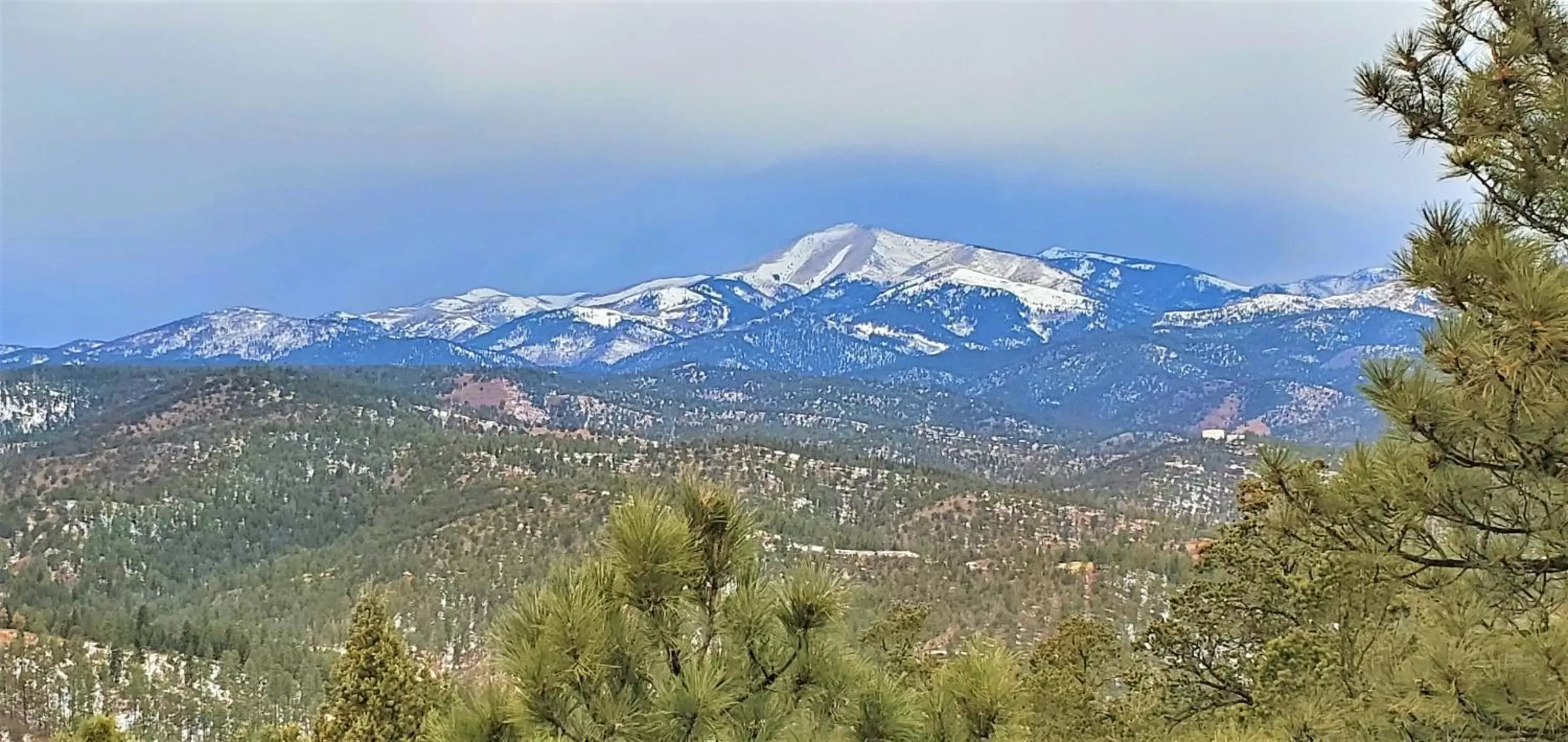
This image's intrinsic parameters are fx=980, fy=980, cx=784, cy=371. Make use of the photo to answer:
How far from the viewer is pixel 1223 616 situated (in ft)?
34.5

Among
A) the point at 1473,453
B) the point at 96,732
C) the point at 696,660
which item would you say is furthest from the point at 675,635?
the point at 96,732

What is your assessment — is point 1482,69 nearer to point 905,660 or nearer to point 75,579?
point 905,660

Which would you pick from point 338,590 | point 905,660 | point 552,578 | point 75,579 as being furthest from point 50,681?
point 552,578

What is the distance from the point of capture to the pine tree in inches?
454

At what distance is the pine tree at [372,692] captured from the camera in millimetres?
11531

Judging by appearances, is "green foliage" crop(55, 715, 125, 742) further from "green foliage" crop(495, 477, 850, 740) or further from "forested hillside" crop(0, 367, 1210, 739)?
"forested hillside" crop(0, 367, 1210, 739)

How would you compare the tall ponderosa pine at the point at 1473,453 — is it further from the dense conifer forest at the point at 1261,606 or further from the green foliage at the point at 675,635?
the green foliage at the point at 675,635

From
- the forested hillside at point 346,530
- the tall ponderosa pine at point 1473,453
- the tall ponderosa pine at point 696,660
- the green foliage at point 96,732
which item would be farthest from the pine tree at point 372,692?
the forested hillside at point 346,530

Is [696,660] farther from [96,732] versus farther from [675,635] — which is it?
[96,732]

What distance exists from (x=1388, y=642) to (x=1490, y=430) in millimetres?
1715

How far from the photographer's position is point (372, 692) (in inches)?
459

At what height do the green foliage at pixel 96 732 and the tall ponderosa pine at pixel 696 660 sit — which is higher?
the tall ponderosa pine at pixel 696 660

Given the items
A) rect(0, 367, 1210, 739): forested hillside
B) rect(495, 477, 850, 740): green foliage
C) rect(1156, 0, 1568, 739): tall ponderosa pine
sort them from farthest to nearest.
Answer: rect(0, 367, 1210, 739): forested hillside
rect(1156, 0, 1568, 739): tall ponderosa pine
rect(495, 477, 850, 740): green foliage

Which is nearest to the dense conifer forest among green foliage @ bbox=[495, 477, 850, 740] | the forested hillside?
green foliage @ bbox=[495, 477, 850, 740]
